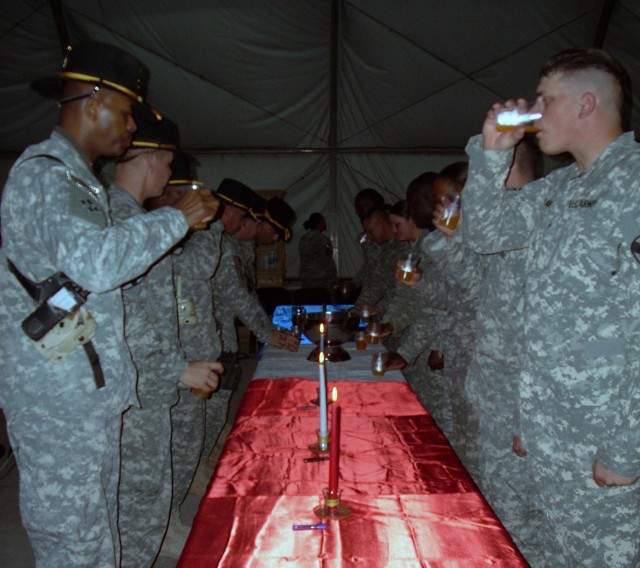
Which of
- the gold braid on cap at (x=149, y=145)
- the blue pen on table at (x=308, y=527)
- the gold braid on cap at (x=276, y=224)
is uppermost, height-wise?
the gold braid on cap at (x=149, y=145)

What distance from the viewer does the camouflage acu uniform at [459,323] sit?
2137 millimetres

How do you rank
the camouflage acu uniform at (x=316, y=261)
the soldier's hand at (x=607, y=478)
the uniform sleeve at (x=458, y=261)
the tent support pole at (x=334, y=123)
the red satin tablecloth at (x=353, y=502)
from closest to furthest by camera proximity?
the red satin tablecloth at (x=353, y=502)
the soldier's hand at (x=607, y=478)
the uniform sleeve at (x=458, y=261)
the tent support pole at (x=334, y=123)
the camouflage acu uniform at (x=316, y=261)

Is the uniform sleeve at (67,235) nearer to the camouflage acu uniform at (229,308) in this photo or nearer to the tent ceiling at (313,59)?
the camouflage acu uniform at (229,308)

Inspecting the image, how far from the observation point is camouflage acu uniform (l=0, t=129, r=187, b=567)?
4.34 feet

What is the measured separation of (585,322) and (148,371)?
1.45m

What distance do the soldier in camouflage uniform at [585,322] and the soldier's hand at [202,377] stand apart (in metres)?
1.03

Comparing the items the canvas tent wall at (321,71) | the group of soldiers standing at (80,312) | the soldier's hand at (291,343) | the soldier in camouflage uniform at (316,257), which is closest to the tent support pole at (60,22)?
the canvas tent wall at (321,71)

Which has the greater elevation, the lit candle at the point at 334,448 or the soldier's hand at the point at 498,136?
the soldier's hand at the point at 498,136

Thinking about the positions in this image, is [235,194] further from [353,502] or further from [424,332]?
[353,502]

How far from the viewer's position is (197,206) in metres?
1.57

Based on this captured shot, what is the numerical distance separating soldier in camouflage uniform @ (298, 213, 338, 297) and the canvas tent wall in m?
0.64

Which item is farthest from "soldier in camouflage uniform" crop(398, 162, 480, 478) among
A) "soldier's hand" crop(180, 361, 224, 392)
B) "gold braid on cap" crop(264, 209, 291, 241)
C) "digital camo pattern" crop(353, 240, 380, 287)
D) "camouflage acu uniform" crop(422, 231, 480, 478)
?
"digital camo pattern" crop(353, 240, 380, 287)

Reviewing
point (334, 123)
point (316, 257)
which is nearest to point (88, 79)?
point (316, 257)

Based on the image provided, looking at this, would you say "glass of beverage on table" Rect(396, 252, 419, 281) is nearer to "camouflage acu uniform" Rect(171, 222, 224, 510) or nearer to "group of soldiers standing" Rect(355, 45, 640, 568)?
"group of soldiers standing" Rect(355, 45, 640, 568)
